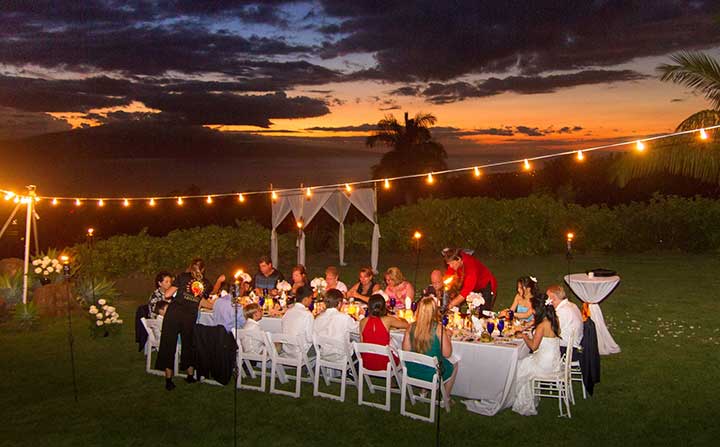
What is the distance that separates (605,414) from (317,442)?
9.07 feet

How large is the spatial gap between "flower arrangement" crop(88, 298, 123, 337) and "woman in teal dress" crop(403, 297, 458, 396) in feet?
17.8

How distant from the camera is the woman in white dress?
6.25m

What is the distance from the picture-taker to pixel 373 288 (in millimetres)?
8742

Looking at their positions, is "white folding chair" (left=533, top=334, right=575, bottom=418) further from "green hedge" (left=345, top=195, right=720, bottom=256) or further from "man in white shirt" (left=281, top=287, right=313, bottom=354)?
"green hedge" (left=345, top=195, right=720, bottom=256)

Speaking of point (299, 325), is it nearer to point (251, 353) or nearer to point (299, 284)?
point (251, 353)

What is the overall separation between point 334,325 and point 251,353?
0.99 m

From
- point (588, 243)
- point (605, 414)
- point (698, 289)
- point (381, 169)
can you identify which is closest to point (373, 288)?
point (605, 414)

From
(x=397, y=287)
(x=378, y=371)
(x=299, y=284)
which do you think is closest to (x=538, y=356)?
(x=378, y=371)

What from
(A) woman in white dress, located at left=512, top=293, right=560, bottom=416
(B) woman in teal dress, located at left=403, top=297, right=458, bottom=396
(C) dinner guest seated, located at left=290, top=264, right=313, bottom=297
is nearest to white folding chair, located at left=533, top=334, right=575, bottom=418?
(A) woman in white dress, located at left=512, top=293, right=560, bottom=416

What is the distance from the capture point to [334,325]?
22.7 feet

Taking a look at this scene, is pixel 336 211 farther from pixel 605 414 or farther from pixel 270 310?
pixel 605 414

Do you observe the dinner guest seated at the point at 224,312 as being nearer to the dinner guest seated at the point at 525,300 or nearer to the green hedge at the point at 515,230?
the dinner guest seated at the point at 525,300

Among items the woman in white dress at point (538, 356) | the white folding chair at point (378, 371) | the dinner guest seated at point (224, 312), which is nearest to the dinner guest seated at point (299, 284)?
the dinner guest seated at point (224, 312)

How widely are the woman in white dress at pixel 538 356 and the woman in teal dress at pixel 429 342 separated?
648 millimetres
